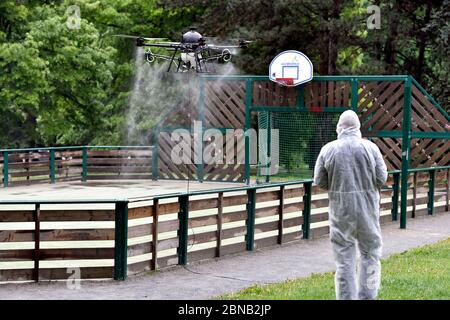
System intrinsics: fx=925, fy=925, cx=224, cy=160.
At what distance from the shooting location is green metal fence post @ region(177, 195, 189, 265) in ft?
40.6

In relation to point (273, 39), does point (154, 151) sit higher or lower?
lower

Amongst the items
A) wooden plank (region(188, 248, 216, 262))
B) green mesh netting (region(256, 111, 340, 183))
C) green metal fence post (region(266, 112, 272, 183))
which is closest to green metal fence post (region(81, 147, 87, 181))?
green mesh netting (region(256, 111, 340, 183))

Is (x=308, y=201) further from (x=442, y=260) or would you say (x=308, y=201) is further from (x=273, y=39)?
(x=273, y=39)

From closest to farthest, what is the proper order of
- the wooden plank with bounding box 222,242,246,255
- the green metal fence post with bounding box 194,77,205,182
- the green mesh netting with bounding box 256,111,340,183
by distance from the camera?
the wooden plank with bounding box 222,242,246,255 → the green mesh netting with bounding box 256,111,340,183 → the green metal fence post with bounding box 194,77,205,182

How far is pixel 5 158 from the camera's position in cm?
2592

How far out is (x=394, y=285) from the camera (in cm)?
979

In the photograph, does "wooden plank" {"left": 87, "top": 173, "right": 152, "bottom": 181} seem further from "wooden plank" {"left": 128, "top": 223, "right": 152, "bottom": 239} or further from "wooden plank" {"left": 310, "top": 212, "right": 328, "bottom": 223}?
"wooden plank" {"left": 128, "top": 223, "right": 152, "bottom": 239}

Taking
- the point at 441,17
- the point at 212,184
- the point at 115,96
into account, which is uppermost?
the point at 441,17

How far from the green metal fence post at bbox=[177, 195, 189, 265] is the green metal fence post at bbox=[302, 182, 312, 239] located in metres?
3.42

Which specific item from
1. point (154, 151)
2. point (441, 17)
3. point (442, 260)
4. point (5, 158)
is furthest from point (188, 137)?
point (442, 260)

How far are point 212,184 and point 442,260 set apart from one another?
15.9 metres

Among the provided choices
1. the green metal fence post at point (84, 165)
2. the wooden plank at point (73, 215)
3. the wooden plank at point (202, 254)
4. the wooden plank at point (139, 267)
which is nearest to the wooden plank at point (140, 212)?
the wooden plank at point (73, 215)

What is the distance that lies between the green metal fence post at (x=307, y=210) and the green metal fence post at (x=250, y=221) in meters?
1.59

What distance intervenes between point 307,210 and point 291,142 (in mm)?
13784
